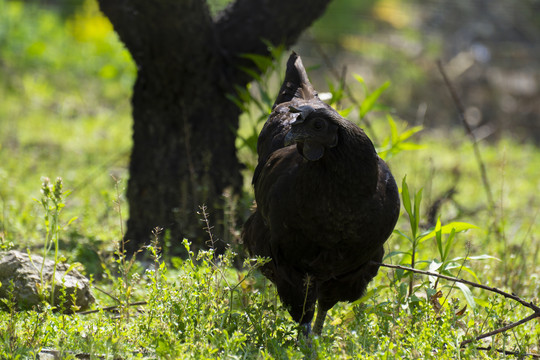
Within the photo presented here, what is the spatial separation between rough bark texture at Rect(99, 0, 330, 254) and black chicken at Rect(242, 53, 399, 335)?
4.86 ft

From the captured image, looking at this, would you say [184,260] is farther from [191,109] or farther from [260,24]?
[260,24]

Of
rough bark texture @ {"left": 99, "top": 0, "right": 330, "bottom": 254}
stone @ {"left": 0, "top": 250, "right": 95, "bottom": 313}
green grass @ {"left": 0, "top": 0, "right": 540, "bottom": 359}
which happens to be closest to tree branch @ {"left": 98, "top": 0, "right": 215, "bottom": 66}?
rough bark texture @ {"left": 99, "top": 0, "right": 330, "bottom": 254}

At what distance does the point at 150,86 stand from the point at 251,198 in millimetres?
1147

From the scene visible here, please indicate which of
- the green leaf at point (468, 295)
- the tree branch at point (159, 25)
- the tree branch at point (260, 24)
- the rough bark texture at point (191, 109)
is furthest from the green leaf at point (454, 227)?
the tree branch at point (159, 25)

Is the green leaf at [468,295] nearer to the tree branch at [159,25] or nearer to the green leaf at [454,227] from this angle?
the green leaf at [454,227]

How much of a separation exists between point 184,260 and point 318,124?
7.10ft

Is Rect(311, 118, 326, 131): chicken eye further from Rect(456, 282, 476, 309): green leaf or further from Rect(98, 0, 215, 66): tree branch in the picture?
Rect(98, 0, 215, 66): tree branch

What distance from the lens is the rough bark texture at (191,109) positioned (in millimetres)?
4828

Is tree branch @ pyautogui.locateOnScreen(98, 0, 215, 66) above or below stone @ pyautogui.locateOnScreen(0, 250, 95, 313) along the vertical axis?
above

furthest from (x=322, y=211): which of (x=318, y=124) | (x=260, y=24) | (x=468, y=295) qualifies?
(x=260, y=24)

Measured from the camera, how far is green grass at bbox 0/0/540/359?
120 inches

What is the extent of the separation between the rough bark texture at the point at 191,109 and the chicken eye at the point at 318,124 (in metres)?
1.86

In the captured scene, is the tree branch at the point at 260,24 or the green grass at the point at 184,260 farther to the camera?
the tree branch at the point at 260,24

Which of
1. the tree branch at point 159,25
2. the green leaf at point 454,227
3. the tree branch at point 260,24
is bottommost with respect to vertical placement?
the green leaf at point 454,227
